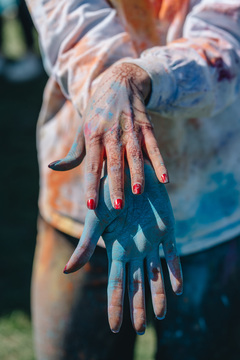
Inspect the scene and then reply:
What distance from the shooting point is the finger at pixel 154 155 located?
2.78 ft

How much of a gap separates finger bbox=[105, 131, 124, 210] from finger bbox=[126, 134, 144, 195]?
0.05 feet

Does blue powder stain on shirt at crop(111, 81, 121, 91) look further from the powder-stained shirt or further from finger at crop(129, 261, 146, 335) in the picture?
finger at crop(129, 261, 146, 335)

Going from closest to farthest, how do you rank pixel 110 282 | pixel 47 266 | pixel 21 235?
pixel 110 282
pixel 47 266
pixel 21 235

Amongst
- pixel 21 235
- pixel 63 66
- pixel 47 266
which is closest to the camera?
pixel 63 66

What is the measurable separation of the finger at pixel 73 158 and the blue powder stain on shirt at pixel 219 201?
1.35ft

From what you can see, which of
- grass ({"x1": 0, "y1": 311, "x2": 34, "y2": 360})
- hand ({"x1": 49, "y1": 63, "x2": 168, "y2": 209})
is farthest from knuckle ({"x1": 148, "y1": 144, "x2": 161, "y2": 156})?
grass ({"x1": 0, "y1": 311, "x2": 34, "y2": 360})

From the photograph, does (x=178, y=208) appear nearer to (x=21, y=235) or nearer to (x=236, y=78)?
(x=236, y=78)

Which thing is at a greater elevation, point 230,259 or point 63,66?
point 63,66

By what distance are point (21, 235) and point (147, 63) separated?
188 cm

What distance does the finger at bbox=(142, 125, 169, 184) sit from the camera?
2.78 ft

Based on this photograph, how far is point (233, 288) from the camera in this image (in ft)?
4.31

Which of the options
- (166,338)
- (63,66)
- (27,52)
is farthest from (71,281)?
(27,52)

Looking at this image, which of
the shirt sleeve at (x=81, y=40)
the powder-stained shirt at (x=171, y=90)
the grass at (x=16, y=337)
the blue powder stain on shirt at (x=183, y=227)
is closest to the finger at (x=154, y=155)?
the powder-stained shirt at (x=171, y=90)

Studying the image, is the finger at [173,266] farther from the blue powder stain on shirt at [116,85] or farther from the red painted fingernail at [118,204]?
the blue powder stain on shirt at [116,85]
